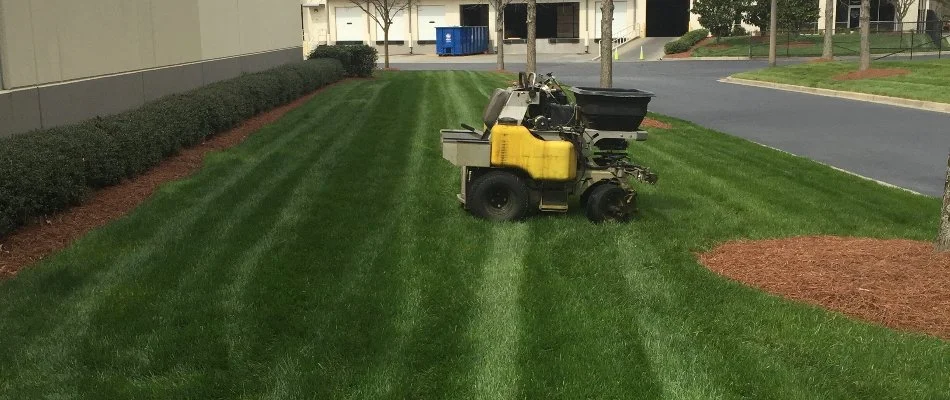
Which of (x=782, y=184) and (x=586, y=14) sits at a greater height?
(x=586, y=14)

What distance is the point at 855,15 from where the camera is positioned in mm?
59375

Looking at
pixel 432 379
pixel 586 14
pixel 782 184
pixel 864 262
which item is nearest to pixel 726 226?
pixel 864 262

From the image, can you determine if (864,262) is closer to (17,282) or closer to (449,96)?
(17,282)

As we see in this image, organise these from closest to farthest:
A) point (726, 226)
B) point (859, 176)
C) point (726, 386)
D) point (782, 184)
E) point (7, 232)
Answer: point (726, 386)
point (7, 232)
point (726, 226)
point (782, 184)
point (859, 176)

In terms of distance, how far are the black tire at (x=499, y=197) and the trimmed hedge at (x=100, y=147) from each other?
13.2ft

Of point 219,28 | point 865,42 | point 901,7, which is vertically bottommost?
point 865,42

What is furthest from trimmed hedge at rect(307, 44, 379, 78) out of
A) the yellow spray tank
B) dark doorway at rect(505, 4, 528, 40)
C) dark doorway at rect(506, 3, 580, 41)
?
dark doorway at rect(505, 4, 528, 40)

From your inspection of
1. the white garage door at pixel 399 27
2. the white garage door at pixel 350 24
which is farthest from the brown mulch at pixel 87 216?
the white garage door at pixel 350 24

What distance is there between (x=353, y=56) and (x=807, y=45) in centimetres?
3065

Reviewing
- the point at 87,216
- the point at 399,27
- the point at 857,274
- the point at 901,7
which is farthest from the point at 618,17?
the point at 857,274

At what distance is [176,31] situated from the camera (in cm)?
1659

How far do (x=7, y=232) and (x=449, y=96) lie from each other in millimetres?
16713

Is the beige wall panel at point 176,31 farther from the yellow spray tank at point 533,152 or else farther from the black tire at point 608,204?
the black tire at point 608,204

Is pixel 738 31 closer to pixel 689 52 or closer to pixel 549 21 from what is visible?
pixel 689 52
